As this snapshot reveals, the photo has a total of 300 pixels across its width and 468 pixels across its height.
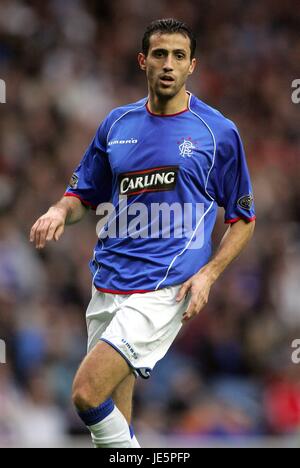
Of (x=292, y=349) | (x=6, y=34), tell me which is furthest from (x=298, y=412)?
(x=6, y=34)

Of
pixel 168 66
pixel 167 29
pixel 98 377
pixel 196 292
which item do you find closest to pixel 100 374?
pixel 98 377

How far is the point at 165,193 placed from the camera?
5.88m

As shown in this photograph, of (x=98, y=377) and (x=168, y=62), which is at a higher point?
(x=168, y=62)

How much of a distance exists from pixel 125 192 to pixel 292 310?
18.6 ft

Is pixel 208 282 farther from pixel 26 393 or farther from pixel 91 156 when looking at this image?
pixel 26 393

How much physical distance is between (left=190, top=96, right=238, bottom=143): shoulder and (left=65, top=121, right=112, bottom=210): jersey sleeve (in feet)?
1.79

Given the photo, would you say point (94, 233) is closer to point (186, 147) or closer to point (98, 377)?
point (186, 147)

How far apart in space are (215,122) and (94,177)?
79 centimetres

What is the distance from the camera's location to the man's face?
19.2ft

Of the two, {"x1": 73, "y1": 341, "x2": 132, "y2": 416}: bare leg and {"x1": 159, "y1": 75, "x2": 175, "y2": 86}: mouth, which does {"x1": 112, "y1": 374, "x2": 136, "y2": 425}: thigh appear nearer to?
{"x1": 73, "y1": 341, "x2": 132, "y2": 416}: bare leg

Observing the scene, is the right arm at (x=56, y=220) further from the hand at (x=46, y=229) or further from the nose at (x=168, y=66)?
the nose at (x=168, y=66)

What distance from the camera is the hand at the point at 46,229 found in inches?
222

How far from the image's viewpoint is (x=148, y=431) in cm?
976

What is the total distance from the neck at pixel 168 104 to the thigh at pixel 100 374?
52.9 inches
